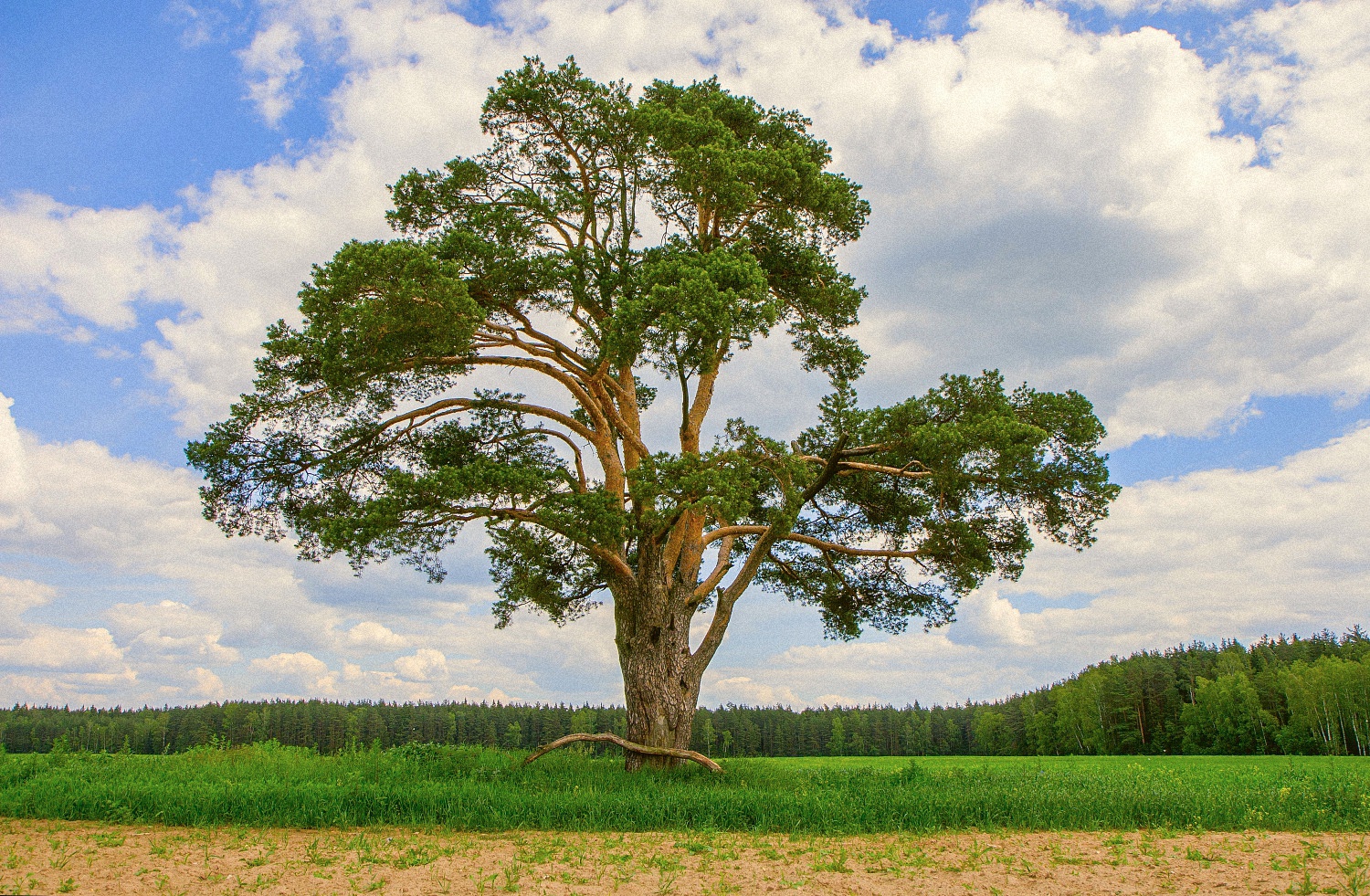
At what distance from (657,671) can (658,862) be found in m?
7.21

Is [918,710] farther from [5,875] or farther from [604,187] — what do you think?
[5,875]

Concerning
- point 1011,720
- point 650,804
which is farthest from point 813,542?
point 1011,720

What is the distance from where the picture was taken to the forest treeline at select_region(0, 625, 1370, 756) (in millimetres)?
56562

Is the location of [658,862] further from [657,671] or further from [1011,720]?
[1011,720]

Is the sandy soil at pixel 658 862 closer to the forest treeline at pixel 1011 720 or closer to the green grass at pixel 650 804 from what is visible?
the green grass at pixel 650 804

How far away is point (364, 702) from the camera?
100125 mm

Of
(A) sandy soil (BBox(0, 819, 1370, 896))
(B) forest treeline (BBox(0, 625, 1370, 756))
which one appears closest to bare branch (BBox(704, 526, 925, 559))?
(A) sandy soil (BBox(0, 819, 1370, 896))

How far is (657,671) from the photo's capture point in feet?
49.4

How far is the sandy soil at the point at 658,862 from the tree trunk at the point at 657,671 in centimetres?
537

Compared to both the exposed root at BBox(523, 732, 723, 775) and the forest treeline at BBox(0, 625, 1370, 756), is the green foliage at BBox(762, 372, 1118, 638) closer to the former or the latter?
the exposed root at BBox(523, 732, 723, 775)

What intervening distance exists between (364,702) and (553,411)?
96439 millimetres

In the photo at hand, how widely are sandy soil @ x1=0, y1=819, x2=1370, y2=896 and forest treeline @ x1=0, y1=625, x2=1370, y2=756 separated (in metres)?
42.0

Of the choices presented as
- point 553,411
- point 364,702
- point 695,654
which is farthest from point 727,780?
point 364,702

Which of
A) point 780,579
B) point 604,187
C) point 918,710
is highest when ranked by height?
point 604,187
